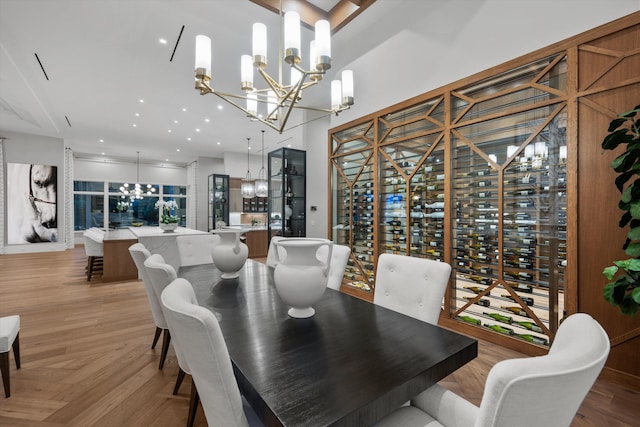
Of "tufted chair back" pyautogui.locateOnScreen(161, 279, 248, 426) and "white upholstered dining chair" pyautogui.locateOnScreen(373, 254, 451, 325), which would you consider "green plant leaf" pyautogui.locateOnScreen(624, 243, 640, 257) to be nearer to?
"white upholstered dining chair" pyautogui.locateOnScreen(373, 254, 451, 325)

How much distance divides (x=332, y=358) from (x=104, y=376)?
6.82ft

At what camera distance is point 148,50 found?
3572 millimetres

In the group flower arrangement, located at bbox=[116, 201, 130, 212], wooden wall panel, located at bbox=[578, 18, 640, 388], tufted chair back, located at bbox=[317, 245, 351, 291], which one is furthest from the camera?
flower arrangement, located at bbox=[116, 201, 130, 212]

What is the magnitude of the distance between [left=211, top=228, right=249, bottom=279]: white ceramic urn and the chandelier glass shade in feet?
31.8

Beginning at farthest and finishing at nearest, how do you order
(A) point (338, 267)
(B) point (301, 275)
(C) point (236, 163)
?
1. (C) point (236, 163)
2. (A) point (338, 267)
3. (B) point (301, 275)

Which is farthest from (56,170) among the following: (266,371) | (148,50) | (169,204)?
(266,371)

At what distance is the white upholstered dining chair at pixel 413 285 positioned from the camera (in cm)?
155

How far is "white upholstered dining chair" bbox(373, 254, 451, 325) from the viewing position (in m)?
1.55

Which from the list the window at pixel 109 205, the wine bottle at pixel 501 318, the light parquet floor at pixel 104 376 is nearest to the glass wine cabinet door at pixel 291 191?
the light parquet floor at pixel 104 376

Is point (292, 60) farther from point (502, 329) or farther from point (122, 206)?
point (122, 206)

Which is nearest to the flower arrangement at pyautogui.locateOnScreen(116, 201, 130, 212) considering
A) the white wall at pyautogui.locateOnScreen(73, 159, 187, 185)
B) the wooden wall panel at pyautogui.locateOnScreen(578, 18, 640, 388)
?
the white wall at pyautogui.locateOnScreen(73, 159, 187, 185)

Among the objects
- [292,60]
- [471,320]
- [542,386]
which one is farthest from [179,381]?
[471,320]

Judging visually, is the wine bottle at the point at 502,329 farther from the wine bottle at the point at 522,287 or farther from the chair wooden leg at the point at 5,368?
the chair wooden leg at the point at 5,368

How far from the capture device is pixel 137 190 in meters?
10.0
